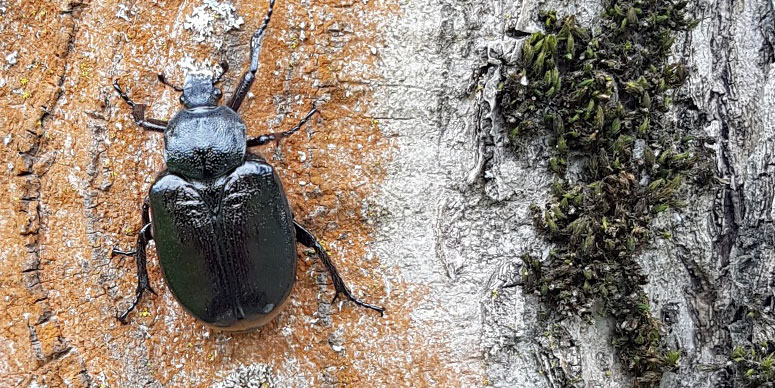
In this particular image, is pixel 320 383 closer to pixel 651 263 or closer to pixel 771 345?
pixel 651 263


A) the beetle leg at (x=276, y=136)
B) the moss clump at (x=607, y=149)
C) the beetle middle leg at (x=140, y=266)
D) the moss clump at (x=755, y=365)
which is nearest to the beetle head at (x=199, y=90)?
the beetle leg at (x=276, y=136)

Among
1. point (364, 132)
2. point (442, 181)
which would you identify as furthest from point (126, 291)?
point (442, 181)

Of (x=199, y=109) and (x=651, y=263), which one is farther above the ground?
(x=199, y=109)

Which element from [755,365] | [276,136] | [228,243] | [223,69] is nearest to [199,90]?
[223,69]

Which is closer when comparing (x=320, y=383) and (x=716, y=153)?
(x=320, y=383)

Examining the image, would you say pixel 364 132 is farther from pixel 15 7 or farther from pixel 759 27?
pixel 759 27

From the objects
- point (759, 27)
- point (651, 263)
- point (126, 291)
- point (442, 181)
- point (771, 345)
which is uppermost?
point (759, 27)
